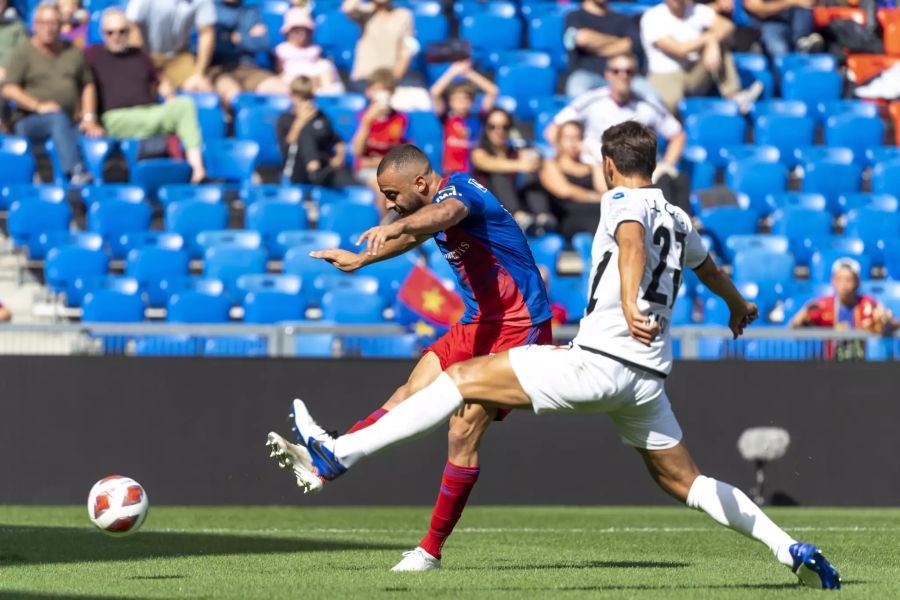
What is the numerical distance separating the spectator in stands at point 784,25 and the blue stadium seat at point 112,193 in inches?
324

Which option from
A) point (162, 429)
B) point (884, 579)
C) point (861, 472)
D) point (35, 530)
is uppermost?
point (884, 579)

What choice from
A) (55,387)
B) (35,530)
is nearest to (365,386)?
(55,387)

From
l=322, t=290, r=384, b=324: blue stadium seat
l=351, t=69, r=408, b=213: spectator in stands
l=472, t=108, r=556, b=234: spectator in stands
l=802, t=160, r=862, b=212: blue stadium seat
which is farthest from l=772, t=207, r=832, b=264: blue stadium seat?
l=322, t=290, r=384, b=324: blue stadium seat

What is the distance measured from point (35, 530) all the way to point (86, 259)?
4867 mm

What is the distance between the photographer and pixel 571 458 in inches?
519

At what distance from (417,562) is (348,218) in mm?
8389

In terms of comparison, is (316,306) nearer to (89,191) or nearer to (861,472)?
(89,191)

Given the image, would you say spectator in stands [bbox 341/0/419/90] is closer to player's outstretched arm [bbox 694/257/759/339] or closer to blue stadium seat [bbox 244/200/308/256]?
blue stadium seat [bbox 244/200/308/256]

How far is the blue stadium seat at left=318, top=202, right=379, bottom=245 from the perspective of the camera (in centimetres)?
1548

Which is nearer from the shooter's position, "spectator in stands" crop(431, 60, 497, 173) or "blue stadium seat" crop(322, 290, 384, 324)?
"blue stadium seat" crop(322, 290, 384, 324)

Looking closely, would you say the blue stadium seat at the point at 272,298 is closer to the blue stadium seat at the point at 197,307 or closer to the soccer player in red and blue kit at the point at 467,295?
the blue stadium seat at the point at 197,307

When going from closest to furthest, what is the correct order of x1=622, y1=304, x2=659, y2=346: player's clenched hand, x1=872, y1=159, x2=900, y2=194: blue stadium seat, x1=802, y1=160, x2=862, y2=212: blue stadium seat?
x1=622, y1=304, x2=659, y2=346: player's clenched hand < x1=872, y1=159, x2=900, y2=194: blue stadium seat < x1=802, y1=160, x2=862, y2=212: blue stadium seat

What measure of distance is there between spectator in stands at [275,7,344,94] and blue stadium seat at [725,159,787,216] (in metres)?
4.40

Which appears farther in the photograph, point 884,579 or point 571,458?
point 571,458
